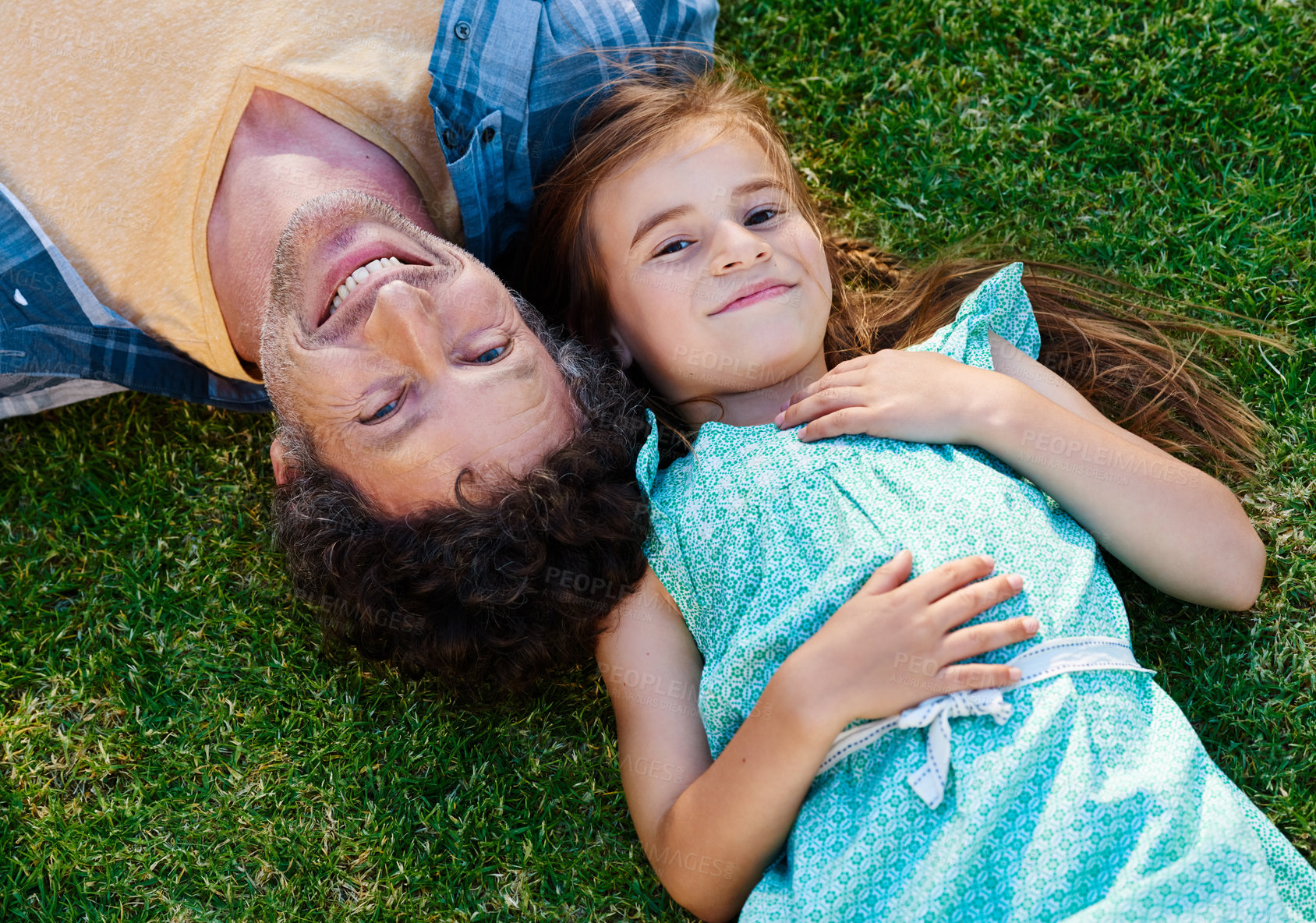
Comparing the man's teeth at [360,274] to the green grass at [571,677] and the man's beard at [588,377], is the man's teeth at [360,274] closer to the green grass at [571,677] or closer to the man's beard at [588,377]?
the man's beard at [588,377]

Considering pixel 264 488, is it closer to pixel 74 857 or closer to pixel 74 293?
pixel 74 293

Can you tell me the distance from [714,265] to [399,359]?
864 mm

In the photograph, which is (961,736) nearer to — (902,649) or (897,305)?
(902,649)

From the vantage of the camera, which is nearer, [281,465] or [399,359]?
[399,359]

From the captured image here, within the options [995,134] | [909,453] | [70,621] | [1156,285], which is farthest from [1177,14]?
[70,621]

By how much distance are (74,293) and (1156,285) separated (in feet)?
11.0

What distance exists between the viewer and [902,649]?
2240 mm

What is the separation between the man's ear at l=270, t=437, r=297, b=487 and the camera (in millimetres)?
2846

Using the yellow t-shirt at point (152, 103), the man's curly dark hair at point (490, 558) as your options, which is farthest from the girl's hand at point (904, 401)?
the yellow t-shirt at point (152, 103)

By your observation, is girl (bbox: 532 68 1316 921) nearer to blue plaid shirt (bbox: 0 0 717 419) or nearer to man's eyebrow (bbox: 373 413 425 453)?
blue plaid shirt (bbox: 0 0 717 419)

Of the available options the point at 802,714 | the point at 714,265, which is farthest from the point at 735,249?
the point at 802,714

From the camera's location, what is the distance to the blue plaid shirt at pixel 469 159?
2951 mm

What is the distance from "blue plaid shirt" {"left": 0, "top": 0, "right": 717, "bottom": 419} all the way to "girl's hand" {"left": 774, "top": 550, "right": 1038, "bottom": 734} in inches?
68.1

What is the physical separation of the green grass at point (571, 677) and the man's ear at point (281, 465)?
1.16ft
